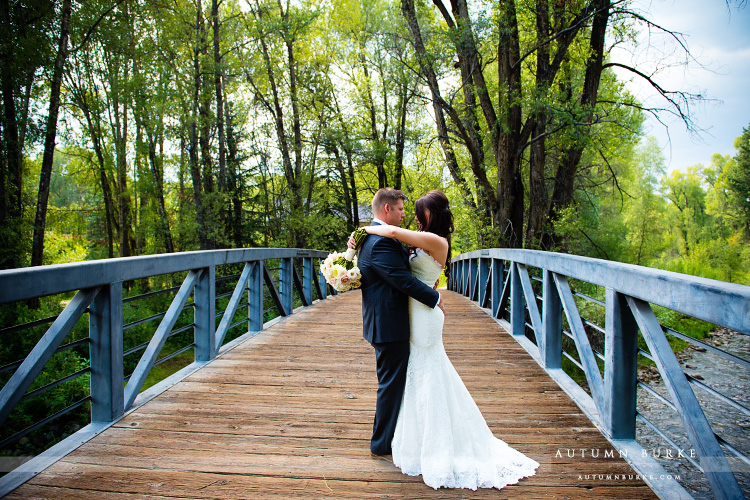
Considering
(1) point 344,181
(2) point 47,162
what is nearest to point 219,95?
(2) point 47,162

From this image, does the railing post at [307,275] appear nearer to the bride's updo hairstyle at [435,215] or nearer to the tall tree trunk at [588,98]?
the tall tree trunk at [588,98]

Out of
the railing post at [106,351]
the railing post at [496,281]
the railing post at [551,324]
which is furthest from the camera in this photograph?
the railing post at [496,281]

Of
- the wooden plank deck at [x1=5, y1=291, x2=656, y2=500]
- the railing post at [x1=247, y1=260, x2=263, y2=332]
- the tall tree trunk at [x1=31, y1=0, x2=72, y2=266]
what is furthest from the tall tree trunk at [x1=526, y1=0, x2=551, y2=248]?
the tall tree trunk at [x1=31, y1=0, x2=72, y2=266]

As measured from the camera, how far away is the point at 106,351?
2.70 metres

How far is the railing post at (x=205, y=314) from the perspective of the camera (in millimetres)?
4043

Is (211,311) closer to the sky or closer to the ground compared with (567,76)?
closer to the ground

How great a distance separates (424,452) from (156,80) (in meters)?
16.9

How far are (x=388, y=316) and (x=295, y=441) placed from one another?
92 centimetres

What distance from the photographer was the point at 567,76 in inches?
429

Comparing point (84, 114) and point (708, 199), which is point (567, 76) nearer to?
point (84, 114)

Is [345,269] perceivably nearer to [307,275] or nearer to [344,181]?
[307,275]

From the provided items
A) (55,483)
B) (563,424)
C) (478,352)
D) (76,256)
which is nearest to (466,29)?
(478,352)

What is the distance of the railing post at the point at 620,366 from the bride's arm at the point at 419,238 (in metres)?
0.98

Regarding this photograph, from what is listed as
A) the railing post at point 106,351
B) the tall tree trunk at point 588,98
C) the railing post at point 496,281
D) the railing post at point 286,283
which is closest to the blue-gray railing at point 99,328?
the railing post at point 106,351
